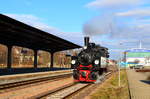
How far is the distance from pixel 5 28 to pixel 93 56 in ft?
29.5

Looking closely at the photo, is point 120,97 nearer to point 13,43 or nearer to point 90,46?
point 90,46

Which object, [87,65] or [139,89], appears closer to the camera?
[139,89]

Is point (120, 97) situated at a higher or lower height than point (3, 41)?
lower

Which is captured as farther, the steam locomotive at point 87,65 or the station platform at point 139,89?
the steam locomotive at point 87,65

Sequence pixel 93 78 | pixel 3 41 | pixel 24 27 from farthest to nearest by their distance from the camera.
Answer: pixel 3 41
pixel 24 27
pixel 93 78

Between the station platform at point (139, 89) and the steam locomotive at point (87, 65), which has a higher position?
the steam locomotive at point (87, 65)

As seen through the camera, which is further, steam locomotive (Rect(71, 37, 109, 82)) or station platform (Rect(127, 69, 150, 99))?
steam locomotive (Rect(71, 37, 109, 82))

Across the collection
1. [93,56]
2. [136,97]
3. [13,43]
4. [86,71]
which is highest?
[13,43]

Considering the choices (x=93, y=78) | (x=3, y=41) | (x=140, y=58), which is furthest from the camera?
(x=140, y=58)

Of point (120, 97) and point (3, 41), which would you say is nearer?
point (120, 97)

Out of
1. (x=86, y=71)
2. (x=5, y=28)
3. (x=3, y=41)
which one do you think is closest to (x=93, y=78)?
(x=86, y=71)

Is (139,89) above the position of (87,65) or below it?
below

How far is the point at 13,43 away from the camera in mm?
29828

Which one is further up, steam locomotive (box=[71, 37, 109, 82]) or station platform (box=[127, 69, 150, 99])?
steam locomotive (box=[71, 37, 109, 82])
